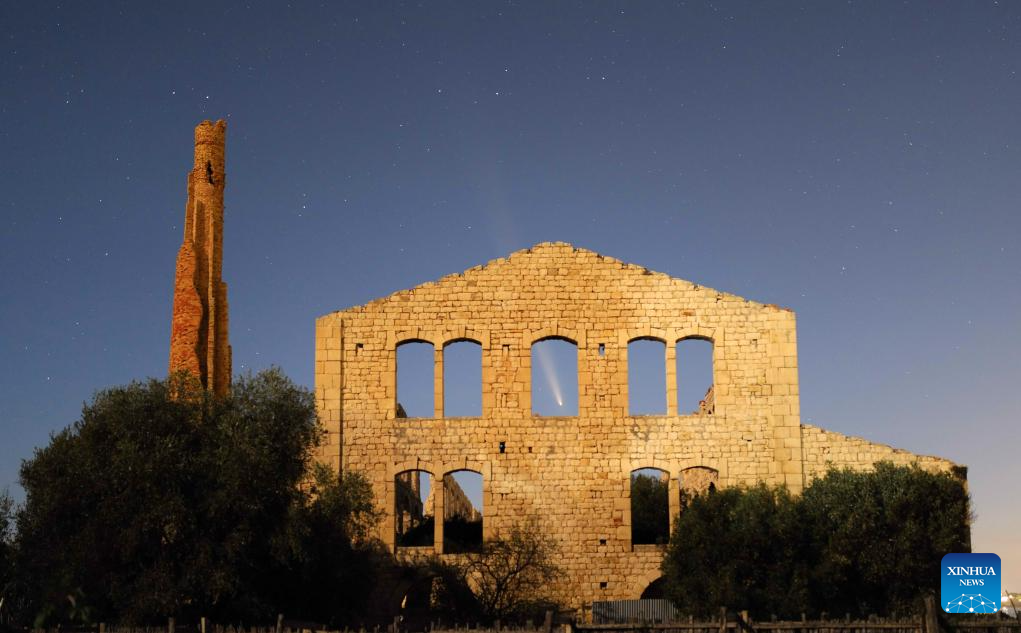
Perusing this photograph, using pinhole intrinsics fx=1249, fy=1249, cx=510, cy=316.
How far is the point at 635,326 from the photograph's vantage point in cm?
3008

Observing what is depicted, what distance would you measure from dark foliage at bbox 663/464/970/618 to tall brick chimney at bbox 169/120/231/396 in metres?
17.1

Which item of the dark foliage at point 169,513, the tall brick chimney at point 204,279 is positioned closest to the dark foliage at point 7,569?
the dark foliage at point 169,513

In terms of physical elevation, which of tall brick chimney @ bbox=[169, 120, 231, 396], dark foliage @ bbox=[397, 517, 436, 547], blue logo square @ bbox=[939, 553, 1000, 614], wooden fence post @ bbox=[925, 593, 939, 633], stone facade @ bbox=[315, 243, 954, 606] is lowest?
wooden fence post @ bbox=[925, 593, 939, 633]

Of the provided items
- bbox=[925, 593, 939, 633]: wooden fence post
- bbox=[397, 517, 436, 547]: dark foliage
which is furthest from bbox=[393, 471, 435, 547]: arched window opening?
bbox=[925, 593, 939, 633]: wooden fence post

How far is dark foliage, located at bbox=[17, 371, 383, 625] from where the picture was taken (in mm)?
22969

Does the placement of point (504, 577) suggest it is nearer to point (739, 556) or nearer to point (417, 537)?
point (417, 537)

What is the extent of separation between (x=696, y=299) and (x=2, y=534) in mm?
16306

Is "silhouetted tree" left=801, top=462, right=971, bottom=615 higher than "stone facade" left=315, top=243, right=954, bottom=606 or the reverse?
the reverse

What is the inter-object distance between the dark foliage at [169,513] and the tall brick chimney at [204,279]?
12.9m

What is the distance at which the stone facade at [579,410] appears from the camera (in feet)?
95.8

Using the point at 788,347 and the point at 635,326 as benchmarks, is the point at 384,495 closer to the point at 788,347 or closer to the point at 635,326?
the point at 635,326

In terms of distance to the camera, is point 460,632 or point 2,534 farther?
point 2,534

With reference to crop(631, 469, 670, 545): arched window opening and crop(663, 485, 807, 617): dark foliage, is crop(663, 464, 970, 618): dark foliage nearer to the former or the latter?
crop(663, 485, 807, 617): dark foliage

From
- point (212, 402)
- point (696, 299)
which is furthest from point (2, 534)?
point (696, 299)
